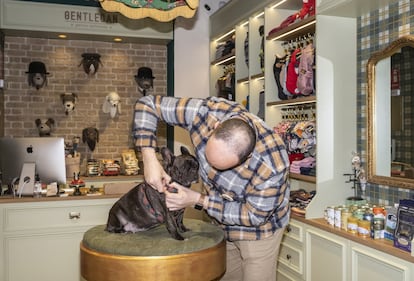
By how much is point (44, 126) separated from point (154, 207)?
4.11 metres

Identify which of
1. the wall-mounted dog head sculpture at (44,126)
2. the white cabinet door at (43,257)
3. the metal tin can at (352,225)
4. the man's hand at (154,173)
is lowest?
the white cabinet door at (43,257)

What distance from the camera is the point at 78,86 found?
6.10 m

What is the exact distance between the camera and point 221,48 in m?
5.70

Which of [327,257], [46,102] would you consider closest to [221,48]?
[46,102]

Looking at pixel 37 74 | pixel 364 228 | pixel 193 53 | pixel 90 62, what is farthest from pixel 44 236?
pixel 193 53

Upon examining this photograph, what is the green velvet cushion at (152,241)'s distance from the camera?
1.96 m

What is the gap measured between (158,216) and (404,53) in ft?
6.51

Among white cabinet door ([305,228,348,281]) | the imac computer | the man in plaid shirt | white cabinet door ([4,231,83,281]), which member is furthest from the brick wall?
the man in plaid shirt

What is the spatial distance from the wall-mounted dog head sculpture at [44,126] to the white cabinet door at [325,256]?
384 cm

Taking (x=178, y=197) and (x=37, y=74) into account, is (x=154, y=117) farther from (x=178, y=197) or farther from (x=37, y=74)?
(x=37, y=74)

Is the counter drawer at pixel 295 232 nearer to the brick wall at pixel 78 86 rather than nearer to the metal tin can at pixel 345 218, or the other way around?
the metal tin can at pixel 345 218

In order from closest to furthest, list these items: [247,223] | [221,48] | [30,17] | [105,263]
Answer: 1. [105,263]
2. [247,223]
3. [30,17]
4. [221,48]

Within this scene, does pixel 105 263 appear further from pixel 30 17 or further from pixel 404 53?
pixel 30 17

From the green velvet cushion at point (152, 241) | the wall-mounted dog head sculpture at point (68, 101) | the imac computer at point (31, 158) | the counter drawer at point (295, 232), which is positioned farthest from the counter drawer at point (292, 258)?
the wall-mounted dog head sculpture at point (68, 101)
